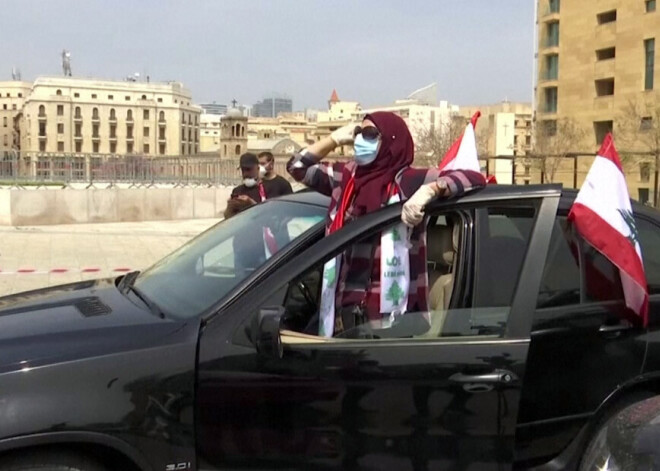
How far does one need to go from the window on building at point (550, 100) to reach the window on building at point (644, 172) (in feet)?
51.0

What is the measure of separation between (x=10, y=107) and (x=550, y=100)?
131257 millimetres

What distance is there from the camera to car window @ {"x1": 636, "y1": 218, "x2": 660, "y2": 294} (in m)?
3.46

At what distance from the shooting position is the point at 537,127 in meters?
65.8

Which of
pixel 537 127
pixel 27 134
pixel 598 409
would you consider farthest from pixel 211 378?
pixel 27 134

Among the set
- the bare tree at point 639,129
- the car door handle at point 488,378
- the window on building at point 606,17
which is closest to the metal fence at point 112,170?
the car door handle at point 488,378

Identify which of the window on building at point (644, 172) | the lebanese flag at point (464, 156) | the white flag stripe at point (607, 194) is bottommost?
the white flag stripe at point (607, 194)

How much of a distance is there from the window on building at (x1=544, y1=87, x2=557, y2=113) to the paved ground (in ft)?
187

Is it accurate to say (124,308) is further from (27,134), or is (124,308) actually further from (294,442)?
(27,134)

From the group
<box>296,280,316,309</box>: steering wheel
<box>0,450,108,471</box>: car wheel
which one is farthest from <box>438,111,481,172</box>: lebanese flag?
<box>0,450,108,471</box>: car wheel

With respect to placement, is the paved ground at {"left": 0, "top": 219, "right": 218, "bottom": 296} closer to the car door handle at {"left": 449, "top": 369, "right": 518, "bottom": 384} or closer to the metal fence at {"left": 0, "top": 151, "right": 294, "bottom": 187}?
the metal fence at {"left": 0, "top": 151, "right": 294, "bottom": 187}

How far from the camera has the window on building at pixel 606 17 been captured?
63688mm

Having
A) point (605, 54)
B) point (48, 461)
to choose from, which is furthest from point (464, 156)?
point (605, 54)

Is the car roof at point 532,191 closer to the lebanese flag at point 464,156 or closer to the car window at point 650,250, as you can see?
the car window at point 650,250

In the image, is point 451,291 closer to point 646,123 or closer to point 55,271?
point 55,271
